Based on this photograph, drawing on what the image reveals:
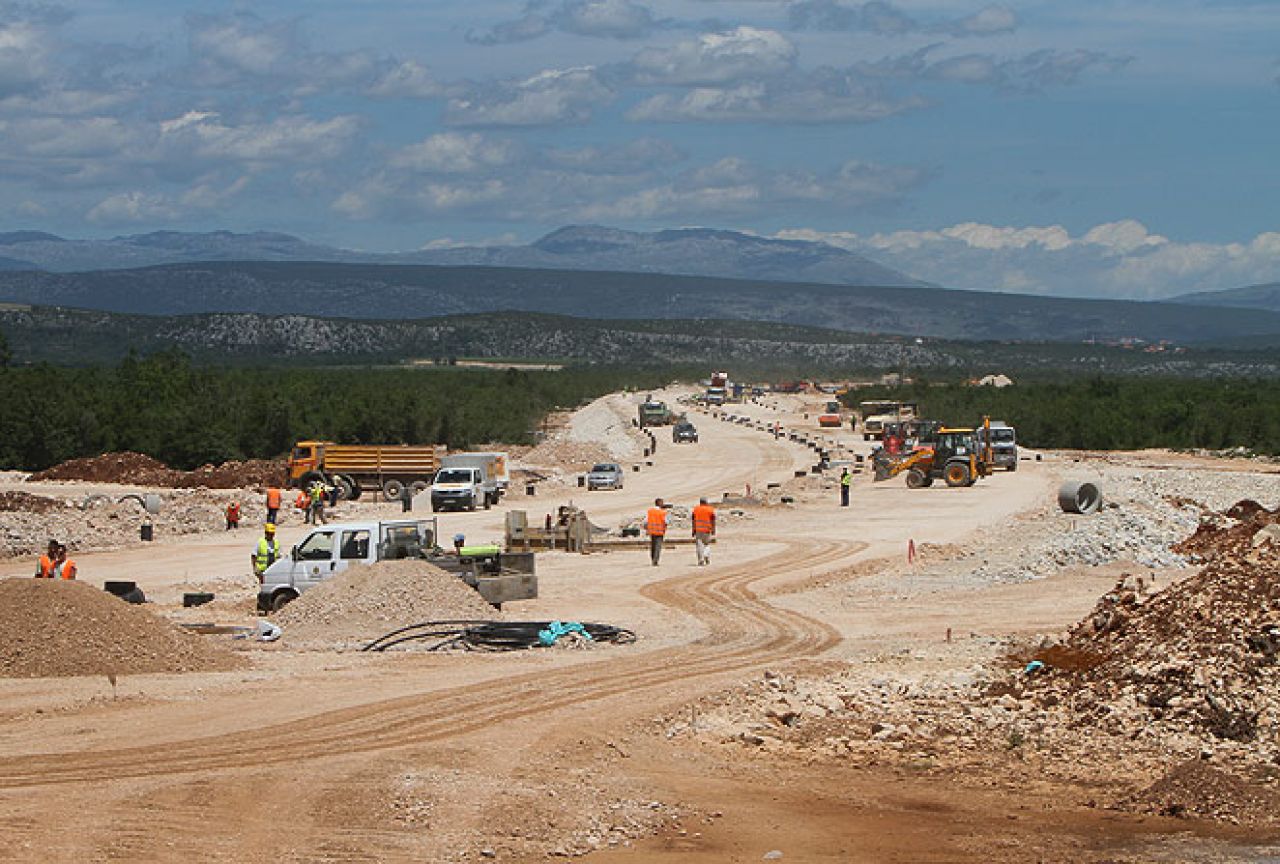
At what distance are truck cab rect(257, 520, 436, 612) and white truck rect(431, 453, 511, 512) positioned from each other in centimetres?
2355

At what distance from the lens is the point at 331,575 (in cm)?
3003

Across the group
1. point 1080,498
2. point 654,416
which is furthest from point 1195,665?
point 654,416

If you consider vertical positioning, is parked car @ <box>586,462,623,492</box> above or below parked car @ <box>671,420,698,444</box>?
below

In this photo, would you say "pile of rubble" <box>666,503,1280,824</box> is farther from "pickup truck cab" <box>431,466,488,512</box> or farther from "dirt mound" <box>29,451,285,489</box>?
"dirt mound" <box>29,451,285,489</box>

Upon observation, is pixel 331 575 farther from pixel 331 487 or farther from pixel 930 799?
pixel 331 487

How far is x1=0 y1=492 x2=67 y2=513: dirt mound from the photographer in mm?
53469

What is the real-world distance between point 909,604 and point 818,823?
50.7 feet

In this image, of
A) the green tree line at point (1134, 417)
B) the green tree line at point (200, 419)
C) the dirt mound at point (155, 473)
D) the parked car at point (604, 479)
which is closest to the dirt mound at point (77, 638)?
the dirt mound at point (155, 473)

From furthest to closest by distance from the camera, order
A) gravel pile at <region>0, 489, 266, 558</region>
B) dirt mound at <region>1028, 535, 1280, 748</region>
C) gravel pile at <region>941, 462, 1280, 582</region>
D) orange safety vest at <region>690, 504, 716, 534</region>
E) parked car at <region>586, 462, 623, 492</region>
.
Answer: parked car at <region>586, 462, 623, 492</region> < gravel pile at <region>0, 489, 266, 558</region> < orange safety vest at <region>690, 504, 716, 534</region> < gravel pile at <region>941, 462, 1280, 582</region> < dirt mound at <region>1028, 535, 1280, 748</region>

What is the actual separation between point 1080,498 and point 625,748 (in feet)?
103

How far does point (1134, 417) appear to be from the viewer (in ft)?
352

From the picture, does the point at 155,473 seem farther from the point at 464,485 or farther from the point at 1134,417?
the point at 1134,417

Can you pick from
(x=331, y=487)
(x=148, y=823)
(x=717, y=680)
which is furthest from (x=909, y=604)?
(x=331, y=487)

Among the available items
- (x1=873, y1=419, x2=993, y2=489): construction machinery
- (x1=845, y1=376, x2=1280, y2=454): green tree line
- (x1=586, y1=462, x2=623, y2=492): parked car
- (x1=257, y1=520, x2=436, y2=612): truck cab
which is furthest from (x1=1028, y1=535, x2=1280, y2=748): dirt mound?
(x1=845, y1=376, x2=1280, y2=454): green tree line
